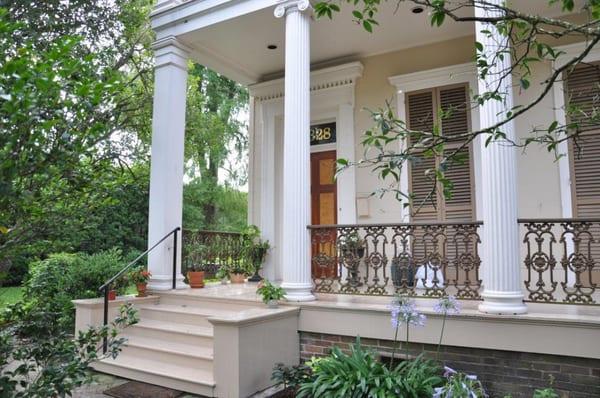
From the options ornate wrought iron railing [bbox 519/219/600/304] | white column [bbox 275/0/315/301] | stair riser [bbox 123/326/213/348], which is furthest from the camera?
white column [bbox 275/0/315/301]

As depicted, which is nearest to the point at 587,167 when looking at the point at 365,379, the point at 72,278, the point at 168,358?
the point at 365,379

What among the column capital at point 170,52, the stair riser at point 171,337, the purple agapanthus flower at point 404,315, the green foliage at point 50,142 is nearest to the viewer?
the green foliage at point 50,142

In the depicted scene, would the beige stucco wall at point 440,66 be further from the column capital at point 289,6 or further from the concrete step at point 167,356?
the concrete step at point 167,356

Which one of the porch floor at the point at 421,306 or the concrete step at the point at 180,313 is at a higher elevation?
the porch floor at the point at 421,306

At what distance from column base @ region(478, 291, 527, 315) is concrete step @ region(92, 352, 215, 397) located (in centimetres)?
258

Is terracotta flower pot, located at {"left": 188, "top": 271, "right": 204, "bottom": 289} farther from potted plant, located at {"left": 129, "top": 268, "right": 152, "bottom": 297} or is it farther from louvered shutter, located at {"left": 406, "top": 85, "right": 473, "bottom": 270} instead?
louvered shutter, located at {"left": 406, "top": 85, "right": 473, "bottom": 270}

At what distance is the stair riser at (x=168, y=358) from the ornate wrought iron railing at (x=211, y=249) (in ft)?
6.68

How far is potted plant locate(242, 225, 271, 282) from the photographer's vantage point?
740cm

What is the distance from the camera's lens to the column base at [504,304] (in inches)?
151

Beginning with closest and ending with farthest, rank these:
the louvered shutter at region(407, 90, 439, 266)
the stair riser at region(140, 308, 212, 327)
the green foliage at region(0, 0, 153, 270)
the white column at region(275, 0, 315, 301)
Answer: the green foliage at region(0, 0, 153, 270) < the white column at region(275, 0, 315, 301) < the stair riser at region(140, 308, 212, 327) < the louvered shutter at region(407, 90, 439, 266)

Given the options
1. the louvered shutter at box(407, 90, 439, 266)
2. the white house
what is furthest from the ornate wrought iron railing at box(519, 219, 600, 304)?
the louvered shutter at box(407, 90, 439, 266)

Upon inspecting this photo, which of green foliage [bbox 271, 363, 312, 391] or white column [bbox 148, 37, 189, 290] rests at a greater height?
white column [bbox 148, 37, 189, 290]

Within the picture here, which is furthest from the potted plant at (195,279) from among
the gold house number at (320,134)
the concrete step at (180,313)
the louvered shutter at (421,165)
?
the louvered shutter at (421,165)

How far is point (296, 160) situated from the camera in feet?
16.5
